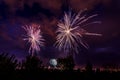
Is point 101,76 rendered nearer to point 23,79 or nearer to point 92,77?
point 92,77

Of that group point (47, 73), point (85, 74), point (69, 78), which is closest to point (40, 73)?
point (47, 73)

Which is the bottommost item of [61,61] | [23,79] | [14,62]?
[23,79]

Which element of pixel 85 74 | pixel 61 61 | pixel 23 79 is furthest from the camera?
pixel 61 61

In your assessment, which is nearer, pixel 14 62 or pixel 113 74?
pixel 14 62

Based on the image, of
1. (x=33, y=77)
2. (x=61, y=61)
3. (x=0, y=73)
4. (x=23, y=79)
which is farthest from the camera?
(x=61, y=61)

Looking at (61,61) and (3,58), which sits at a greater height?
(61,61)

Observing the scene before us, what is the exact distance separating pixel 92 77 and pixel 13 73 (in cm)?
1124

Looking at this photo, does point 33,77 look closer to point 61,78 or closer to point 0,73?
point 61,78

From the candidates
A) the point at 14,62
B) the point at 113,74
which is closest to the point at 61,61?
the point at 113,74

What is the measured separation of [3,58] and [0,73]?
1735 millimetres

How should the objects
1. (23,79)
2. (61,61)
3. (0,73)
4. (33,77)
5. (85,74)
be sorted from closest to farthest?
(0,73), (23,79), (33,77), (85,74), (61,61)

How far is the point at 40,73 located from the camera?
30.9 metres

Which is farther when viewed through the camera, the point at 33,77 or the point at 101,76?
the point at 101,76

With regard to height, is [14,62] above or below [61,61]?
below
